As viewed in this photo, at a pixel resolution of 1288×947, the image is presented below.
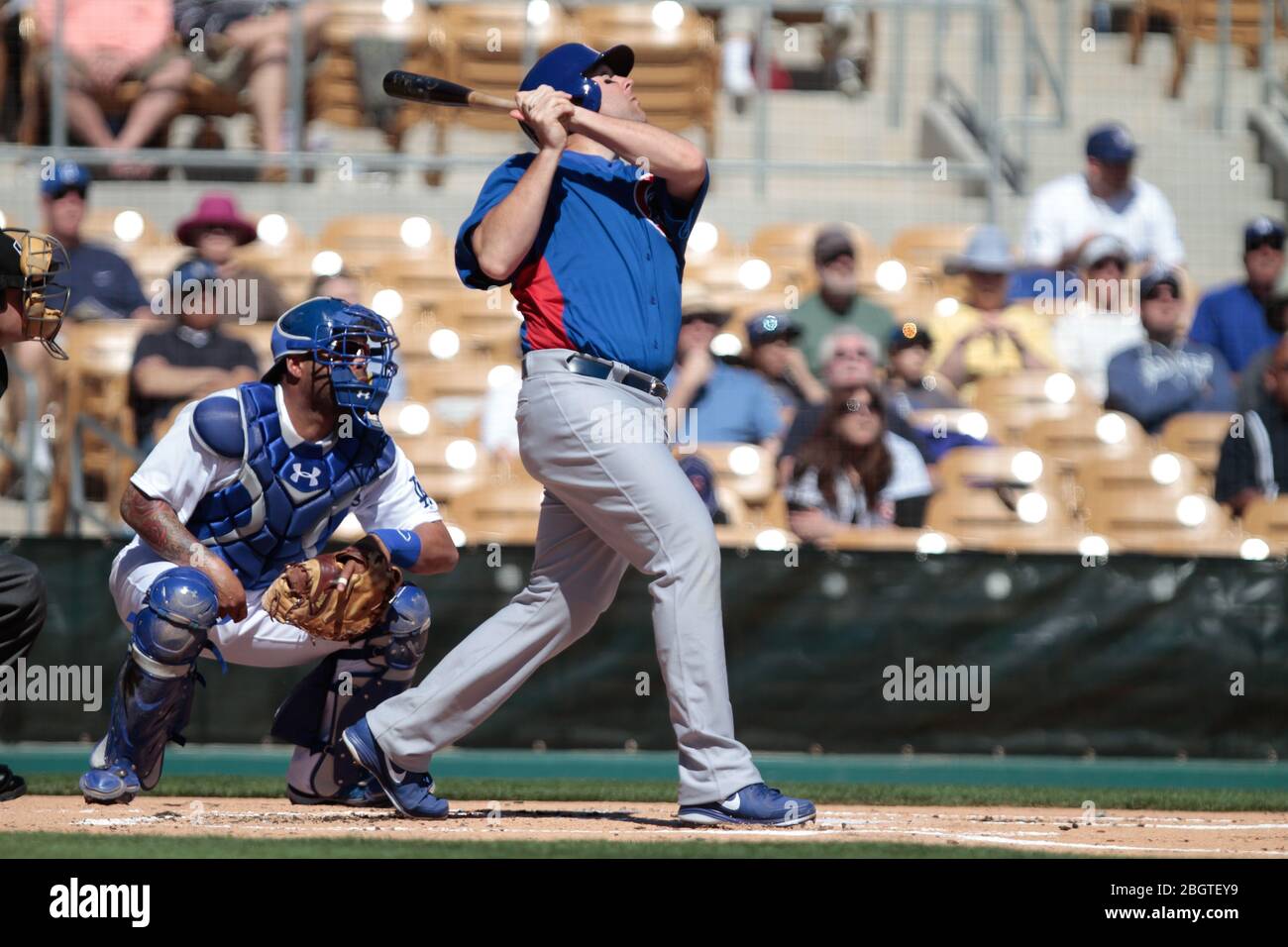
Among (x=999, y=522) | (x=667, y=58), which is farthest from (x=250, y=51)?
(x=999, y=522)

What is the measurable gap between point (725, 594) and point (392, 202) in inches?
152

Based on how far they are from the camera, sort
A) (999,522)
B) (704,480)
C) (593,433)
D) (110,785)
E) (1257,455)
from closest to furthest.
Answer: (593,433)
(110,785)
(704,480)
(999,522)
(1257,455)

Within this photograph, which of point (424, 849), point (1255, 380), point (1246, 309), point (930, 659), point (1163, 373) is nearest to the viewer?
point (424, 849)

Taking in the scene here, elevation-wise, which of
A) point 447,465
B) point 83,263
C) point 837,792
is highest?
point 83,263

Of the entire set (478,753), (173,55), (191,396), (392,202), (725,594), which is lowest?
(478,753)

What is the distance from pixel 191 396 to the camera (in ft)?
28.6

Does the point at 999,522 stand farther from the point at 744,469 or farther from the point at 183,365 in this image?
the point at 183,365

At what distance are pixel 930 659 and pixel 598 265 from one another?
132 inches

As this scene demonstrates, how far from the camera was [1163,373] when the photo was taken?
983 cm

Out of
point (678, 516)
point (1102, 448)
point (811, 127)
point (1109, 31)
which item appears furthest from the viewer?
point (1109, 31)

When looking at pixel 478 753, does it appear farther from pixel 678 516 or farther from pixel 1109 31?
pixel 1109 31

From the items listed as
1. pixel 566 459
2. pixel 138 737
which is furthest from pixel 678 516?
pixel 138 737

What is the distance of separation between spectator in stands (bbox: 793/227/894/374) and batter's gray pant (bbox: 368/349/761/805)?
174 inches

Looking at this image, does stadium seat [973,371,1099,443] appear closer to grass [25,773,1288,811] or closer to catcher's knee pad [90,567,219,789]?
grass [25,773,1288,811]
